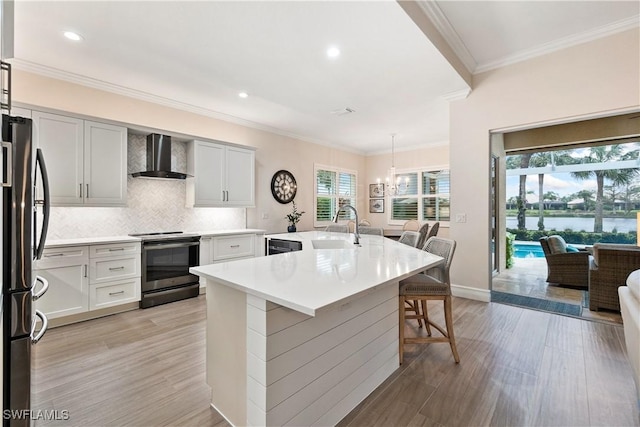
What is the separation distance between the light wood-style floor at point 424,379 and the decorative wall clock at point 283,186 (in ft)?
10.1

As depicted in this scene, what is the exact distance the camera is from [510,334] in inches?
110

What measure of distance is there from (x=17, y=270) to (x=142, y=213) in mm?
2995

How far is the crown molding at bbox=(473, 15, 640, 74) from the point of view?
2.89 meters

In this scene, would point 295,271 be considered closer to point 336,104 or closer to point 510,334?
point 510,334

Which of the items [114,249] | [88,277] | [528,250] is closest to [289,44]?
[114,249]

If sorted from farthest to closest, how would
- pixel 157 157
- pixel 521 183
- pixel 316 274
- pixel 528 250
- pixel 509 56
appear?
1. pixel 528 250
2. pixel 521 183
3. pixel 157 157
4. pixel 509 56
5. pixel 316 274

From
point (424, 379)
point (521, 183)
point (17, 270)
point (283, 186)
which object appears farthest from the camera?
point (521, 183)

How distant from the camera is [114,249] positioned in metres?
3.32

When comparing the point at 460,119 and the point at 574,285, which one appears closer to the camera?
the point at 460,119

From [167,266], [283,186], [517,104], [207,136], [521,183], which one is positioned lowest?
[167,266]

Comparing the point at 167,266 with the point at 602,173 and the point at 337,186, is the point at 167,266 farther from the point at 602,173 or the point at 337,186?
the point at 602,173

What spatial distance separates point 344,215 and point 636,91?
538 centimetres

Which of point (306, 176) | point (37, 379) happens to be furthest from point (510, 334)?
point (306, 176)

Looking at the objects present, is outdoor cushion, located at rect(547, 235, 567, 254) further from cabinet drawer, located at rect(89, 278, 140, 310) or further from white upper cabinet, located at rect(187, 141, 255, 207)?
cabinet drawer, located at rect(89, 278, 140, 310)
